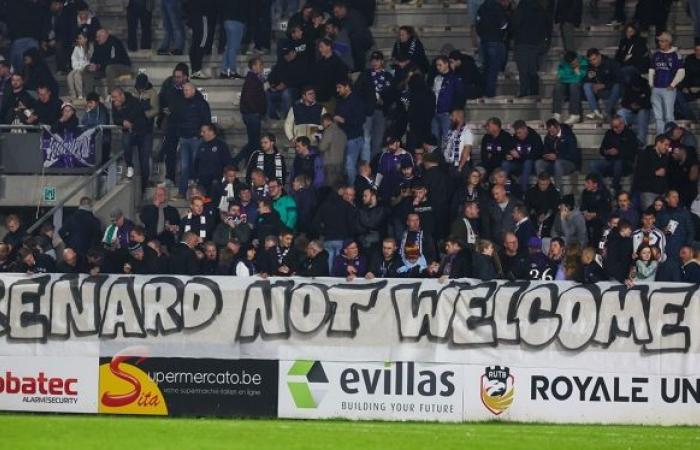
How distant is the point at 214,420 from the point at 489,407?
Result: 11.5 feet

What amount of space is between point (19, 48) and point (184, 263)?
9982mm

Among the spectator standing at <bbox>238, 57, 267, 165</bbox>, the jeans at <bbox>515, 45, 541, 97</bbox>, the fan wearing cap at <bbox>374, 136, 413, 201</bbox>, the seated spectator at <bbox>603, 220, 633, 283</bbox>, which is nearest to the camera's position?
the seated spectator at <bbox>603, 220, 633, 283</bbox>

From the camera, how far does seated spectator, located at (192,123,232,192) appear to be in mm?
29859

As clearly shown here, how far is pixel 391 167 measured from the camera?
2839 cm

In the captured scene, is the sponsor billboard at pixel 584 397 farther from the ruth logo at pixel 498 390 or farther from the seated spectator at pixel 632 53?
the seated spectator at pixel 632 53

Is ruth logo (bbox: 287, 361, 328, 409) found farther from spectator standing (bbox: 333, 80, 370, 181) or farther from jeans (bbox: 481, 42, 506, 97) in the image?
jeans (bbox: 481, 42, 506, 97)

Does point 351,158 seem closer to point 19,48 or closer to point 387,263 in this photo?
point 387,263

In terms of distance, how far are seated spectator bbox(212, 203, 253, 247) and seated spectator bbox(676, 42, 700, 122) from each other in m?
7.51

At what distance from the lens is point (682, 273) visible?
24.8 m

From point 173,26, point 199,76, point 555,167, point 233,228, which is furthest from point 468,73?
point 173,26

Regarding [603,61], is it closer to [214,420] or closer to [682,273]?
[682,273]

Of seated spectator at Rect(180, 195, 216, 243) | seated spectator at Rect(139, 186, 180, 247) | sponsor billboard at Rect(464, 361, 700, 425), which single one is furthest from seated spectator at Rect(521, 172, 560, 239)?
seated spectator at Rect(139, 186, 180, 247)

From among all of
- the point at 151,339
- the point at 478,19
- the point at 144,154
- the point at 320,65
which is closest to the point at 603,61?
the point at 478,19

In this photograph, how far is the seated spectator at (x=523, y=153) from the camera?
28498 millimetres
